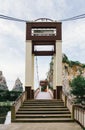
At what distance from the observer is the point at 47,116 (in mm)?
21828

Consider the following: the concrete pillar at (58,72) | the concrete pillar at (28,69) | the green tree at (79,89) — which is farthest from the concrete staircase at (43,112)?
the green tree at (79,89)

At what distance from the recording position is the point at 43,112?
23.1m

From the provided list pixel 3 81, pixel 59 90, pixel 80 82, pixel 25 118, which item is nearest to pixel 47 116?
pixel 25 118

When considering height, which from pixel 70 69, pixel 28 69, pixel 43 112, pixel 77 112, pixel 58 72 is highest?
pixel 70 69

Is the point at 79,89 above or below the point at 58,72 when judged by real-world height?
below

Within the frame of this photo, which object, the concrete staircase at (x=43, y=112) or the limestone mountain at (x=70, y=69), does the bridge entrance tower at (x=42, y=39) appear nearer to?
the concrete staircase at (x=43, y=112)

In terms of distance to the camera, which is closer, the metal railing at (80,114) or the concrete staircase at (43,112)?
the metal railing at (80,114)

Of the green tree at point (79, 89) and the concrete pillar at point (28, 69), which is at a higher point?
the concrete pillar at point (28, 69)

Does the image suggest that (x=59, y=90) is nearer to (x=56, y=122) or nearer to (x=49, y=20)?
(x=49, y=20)

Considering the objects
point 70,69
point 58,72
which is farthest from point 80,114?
point 70,69

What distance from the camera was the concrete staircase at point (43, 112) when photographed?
21000mm

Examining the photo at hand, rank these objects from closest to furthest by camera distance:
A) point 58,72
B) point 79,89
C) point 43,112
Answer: point 43,112, point 58,72, point 79,89

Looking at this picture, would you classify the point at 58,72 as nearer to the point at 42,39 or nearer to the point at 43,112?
the point at 42,39

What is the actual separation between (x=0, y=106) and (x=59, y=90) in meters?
17.0
